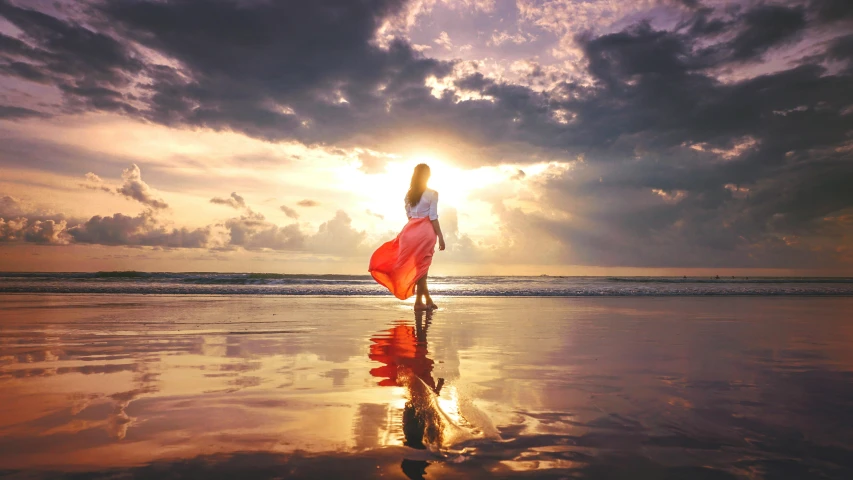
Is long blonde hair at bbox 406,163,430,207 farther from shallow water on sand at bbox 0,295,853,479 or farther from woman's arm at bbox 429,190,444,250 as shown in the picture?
shallow water on sand at bbox 0,295,853,479

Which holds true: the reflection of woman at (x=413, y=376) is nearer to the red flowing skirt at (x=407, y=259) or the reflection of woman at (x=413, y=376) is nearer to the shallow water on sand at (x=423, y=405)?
the shallow water on sand at (x=423, y=405)

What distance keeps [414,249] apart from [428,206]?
100 cm

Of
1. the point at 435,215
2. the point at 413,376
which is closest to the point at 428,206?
the point at 435,215

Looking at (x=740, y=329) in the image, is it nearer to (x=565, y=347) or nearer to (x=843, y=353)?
(x=843, y=353)

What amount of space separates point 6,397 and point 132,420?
1244mm

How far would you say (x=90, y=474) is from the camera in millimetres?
1913

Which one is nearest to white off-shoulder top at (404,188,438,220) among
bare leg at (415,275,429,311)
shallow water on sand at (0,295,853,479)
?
bare leg at (415,275,429,311)

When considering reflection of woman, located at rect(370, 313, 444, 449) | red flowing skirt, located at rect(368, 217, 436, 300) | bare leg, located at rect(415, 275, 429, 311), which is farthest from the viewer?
red flowing skirt, located at rect(368, 217, 436, 300)

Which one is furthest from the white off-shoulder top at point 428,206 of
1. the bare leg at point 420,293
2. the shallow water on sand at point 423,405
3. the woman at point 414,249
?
the shallow water on sand at point 423,405

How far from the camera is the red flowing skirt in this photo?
10.3 metres

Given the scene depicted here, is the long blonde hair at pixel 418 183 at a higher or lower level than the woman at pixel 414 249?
higher

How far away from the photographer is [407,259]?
10.3 meters

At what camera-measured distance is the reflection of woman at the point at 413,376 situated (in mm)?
2402

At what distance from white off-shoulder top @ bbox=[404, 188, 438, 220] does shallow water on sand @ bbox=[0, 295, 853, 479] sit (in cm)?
478
